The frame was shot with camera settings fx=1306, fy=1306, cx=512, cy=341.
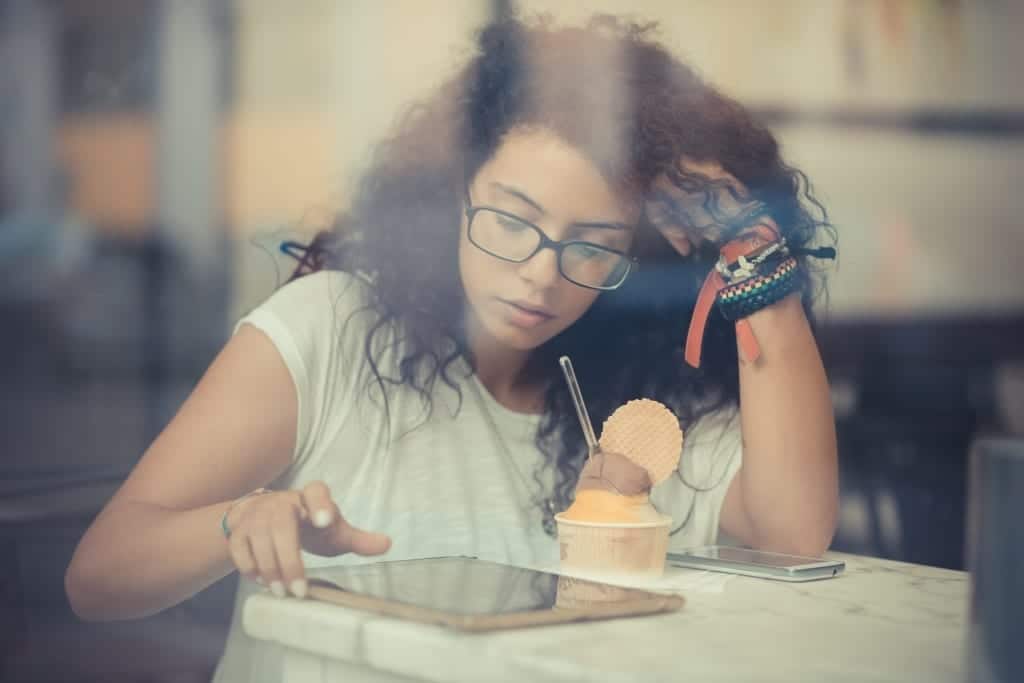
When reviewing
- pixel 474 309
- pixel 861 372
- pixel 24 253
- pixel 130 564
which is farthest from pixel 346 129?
pixel 861 372

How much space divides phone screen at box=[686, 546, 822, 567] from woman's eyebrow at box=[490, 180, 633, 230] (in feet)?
1.08

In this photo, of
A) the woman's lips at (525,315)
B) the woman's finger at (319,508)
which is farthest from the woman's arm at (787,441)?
the woman's finger at (319,508)

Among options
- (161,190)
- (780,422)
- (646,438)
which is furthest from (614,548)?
(161,190)

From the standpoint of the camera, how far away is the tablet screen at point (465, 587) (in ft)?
2.99

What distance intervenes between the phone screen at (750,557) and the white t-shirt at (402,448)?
0.08m

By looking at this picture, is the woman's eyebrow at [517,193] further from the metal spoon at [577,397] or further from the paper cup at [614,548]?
the paper cup at [614,548]

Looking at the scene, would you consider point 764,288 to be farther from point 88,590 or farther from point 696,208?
point 88,590

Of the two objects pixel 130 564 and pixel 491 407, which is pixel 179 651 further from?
pixel 491 407

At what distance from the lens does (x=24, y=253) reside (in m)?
1.40

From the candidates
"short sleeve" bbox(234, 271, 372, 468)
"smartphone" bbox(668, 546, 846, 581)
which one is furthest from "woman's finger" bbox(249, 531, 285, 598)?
"smartphone" bbox(668, 546, 846, 581)

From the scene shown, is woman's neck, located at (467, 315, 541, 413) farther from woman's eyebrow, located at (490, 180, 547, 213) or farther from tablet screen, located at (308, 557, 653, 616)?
tablet screen, located at (308, 557, 653, 616)

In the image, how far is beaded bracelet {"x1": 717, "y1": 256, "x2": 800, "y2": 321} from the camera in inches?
52.7

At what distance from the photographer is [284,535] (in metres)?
0.97

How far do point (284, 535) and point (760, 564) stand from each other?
1.49 feet
